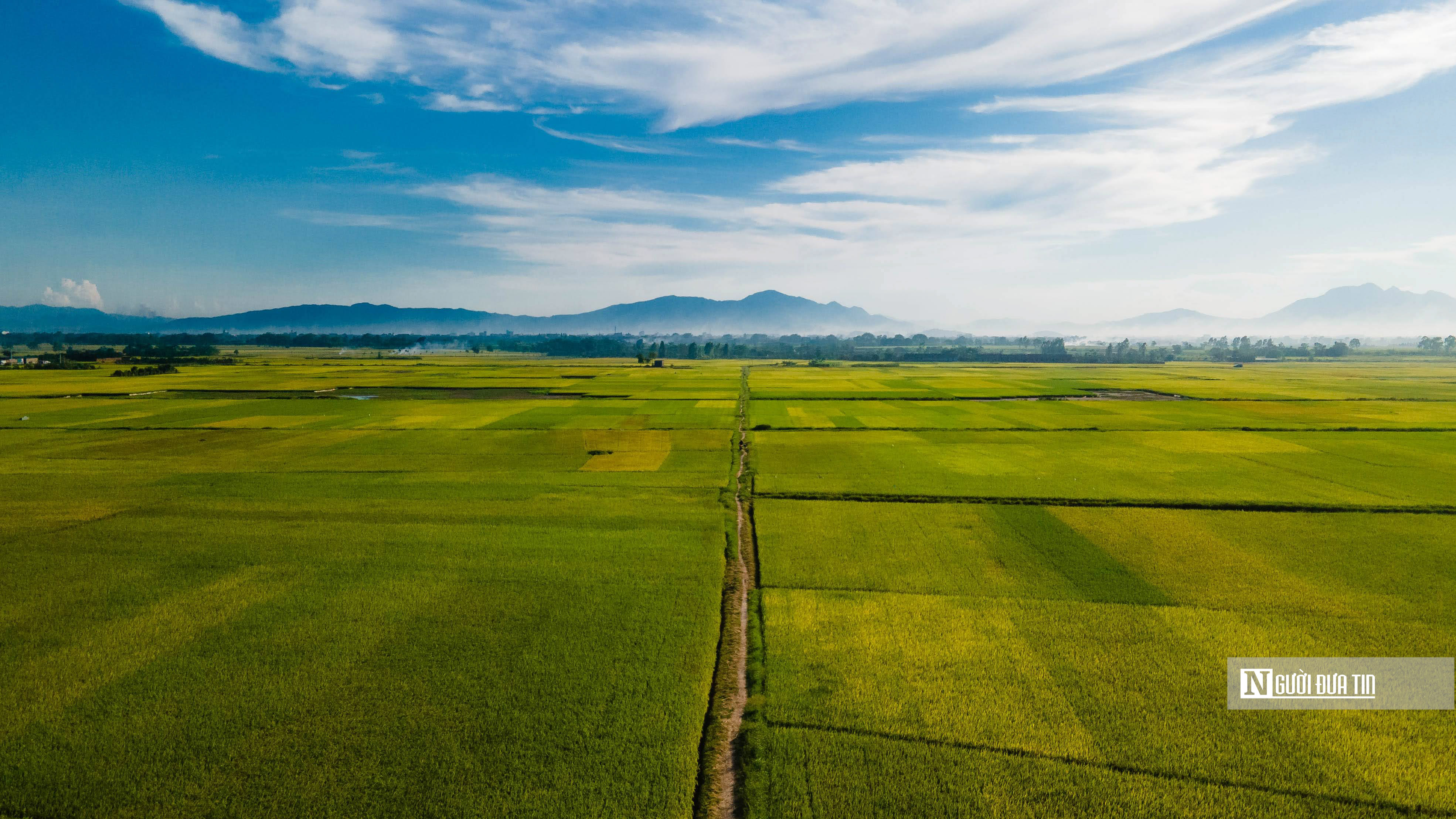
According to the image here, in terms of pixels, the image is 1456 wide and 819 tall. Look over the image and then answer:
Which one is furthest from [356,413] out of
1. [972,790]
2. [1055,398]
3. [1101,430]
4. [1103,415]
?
[1055,398]

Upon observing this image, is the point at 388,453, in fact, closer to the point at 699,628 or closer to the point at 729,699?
the point at 699,628

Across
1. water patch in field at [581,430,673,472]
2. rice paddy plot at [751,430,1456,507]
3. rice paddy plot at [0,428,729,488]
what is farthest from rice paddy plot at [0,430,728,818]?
rice paddy plot at [751,430,1456,507]

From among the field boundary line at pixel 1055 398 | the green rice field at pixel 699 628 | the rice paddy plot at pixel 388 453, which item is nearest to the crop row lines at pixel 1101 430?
the rice paddy plot at pixel 388 453

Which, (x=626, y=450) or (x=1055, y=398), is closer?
(x=626, y=450)

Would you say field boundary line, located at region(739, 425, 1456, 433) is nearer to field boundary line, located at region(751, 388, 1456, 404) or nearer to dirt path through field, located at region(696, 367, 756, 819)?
field boundary line, located at region(751, 388, 1456, 404)

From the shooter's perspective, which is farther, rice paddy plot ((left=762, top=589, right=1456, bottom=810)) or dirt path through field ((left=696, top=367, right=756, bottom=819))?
rice paddy plot ((left=762, top=589, right=1456, bottom=810))

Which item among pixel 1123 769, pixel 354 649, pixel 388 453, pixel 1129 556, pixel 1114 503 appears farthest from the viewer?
pixel 388 453
